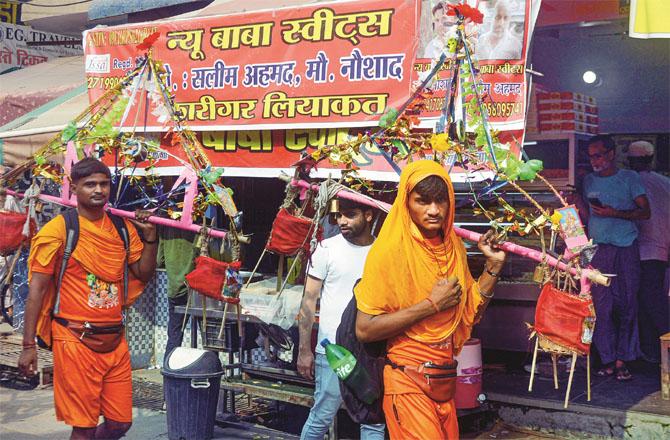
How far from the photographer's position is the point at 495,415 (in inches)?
274

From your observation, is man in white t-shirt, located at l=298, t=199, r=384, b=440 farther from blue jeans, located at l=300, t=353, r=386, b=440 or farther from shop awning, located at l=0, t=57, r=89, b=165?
shop awning, located at l=0, t=57, r=89, b=165

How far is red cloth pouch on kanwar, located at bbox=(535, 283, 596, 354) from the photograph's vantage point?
16.0ft

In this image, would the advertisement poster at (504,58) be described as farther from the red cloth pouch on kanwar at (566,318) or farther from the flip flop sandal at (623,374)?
the flip flop sandal at (623,374)

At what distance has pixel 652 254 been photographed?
25.7ft

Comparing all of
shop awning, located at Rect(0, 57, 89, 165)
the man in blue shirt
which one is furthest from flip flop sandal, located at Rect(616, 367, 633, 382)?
shop awning, located at Rect(0, 57, 89, 165)

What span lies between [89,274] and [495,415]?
3381mm

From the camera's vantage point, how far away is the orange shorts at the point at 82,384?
17.3ft

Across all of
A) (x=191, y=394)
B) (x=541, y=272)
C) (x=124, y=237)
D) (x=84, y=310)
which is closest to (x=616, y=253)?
(x=541, y=272)

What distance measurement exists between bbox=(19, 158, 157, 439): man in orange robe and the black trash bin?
1.05m

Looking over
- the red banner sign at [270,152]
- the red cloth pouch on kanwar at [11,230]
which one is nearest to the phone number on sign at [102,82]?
the red banner sign at [270,152]

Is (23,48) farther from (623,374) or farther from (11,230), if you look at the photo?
A: (623,374)

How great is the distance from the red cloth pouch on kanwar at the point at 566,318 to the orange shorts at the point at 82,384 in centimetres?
261

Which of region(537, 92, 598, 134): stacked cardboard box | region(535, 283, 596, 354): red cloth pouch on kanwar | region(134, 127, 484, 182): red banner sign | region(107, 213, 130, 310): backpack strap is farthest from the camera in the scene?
region(537, 92, 598, 134): stacked cardboard box

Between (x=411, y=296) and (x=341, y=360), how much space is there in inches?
18.7
